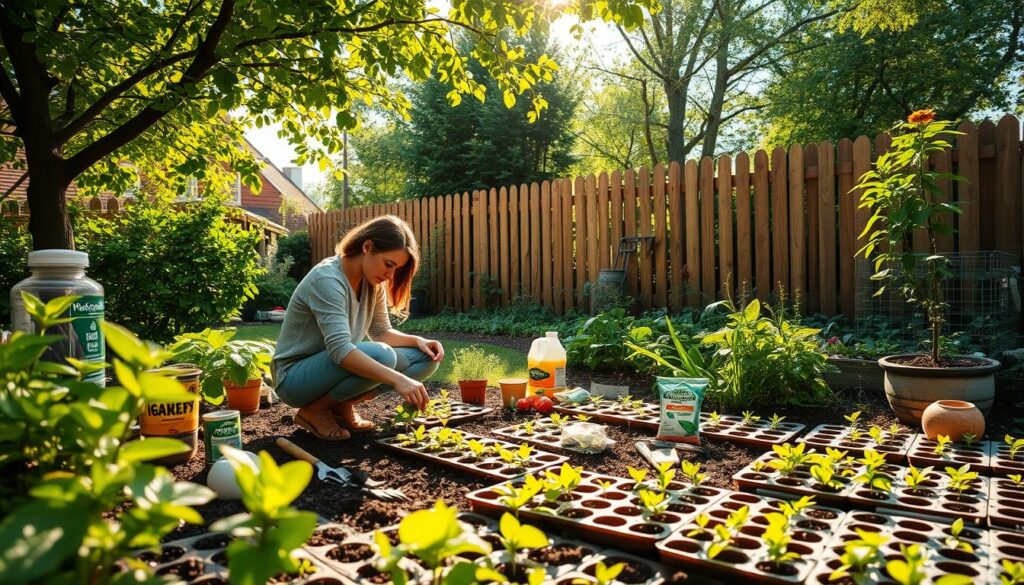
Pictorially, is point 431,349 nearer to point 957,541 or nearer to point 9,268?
point 957,541

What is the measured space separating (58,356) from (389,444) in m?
1.27

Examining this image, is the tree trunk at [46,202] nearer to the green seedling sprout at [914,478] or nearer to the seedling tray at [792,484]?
the seedling tray at [792,484]

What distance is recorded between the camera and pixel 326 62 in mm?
3170

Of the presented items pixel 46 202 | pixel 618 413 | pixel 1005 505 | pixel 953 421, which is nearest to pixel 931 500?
pixel 1005 505

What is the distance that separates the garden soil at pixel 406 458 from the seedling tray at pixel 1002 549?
0.81m

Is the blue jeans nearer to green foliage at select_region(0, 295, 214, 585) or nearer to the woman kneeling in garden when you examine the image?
the woman kneeling in garden

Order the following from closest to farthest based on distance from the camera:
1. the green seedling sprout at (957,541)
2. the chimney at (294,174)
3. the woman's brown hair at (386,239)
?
1. the green seedling sprout at (957,541)
2. the woman's brown hair at (386,239)
3. the chimney at (294,174)

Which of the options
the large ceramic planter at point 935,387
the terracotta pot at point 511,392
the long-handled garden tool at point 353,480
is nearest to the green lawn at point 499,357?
the terracotta pot at point 511,392

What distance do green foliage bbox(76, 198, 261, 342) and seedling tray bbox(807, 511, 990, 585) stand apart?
4085mm

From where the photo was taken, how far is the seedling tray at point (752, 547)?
1450mm

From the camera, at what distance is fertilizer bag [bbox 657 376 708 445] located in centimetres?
283

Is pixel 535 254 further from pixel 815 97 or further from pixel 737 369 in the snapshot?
pixel 815 97

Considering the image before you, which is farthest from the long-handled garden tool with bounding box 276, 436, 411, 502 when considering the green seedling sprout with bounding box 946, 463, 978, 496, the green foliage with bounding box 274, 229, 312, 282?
the green foliage with bounding box 274, 229, 312, 282

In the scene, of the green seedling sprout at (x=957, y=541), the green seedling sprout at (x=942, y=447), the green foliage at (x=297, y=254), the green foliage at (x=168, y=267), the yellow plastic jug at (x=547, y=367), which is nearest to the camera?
the green seedling sprout at (x=957, y=541)
